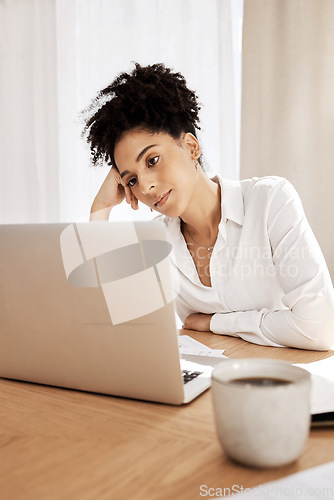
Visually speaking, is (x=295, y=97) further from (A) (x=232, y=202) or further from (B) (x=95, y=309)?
(B) (x=95, y=309)

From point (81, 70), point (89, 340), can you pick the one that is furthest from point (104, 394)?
point (81, 70)

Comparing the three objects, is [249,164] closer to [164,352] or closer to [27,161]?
[27,161]

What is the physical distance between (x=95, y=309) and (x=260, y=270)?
854 millimetres

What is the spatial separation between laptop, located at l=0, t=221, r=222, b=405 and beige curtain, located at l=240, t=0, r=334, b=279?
1633mm

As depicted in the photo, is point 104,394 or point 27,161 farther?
point 27,161

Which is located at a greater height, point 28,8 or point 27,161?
point 28,8

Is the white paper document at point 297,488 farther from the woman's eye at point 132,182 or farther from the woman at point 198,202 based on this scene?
the woman's eye at point 132,182

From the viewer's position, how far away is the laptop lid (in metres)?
0.66

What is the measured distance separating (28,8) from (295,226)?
2672 millimetres

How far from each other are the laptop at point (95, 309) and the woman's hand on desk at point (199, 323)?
478 millimetres

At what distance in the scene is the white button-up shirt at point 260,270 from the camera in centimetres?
121

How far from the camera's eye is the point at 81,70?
2.99 m

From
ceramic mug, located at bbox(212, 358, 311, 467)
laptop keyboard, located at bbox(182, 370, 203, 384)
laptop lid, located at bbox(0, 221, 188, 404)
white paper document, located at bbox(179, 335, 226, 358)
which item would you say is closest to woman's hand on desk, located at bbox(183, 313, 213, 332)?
white paper document, located at bbox(179, 335, 226, 358)

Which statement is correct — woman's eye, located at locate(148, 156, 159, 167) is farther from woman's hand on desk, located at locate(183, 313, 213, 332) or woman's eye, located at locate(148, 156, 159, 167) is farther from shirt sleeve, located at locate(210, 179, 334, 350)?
woman's hand on desk, located at locate(183, 313, 213, 332)
